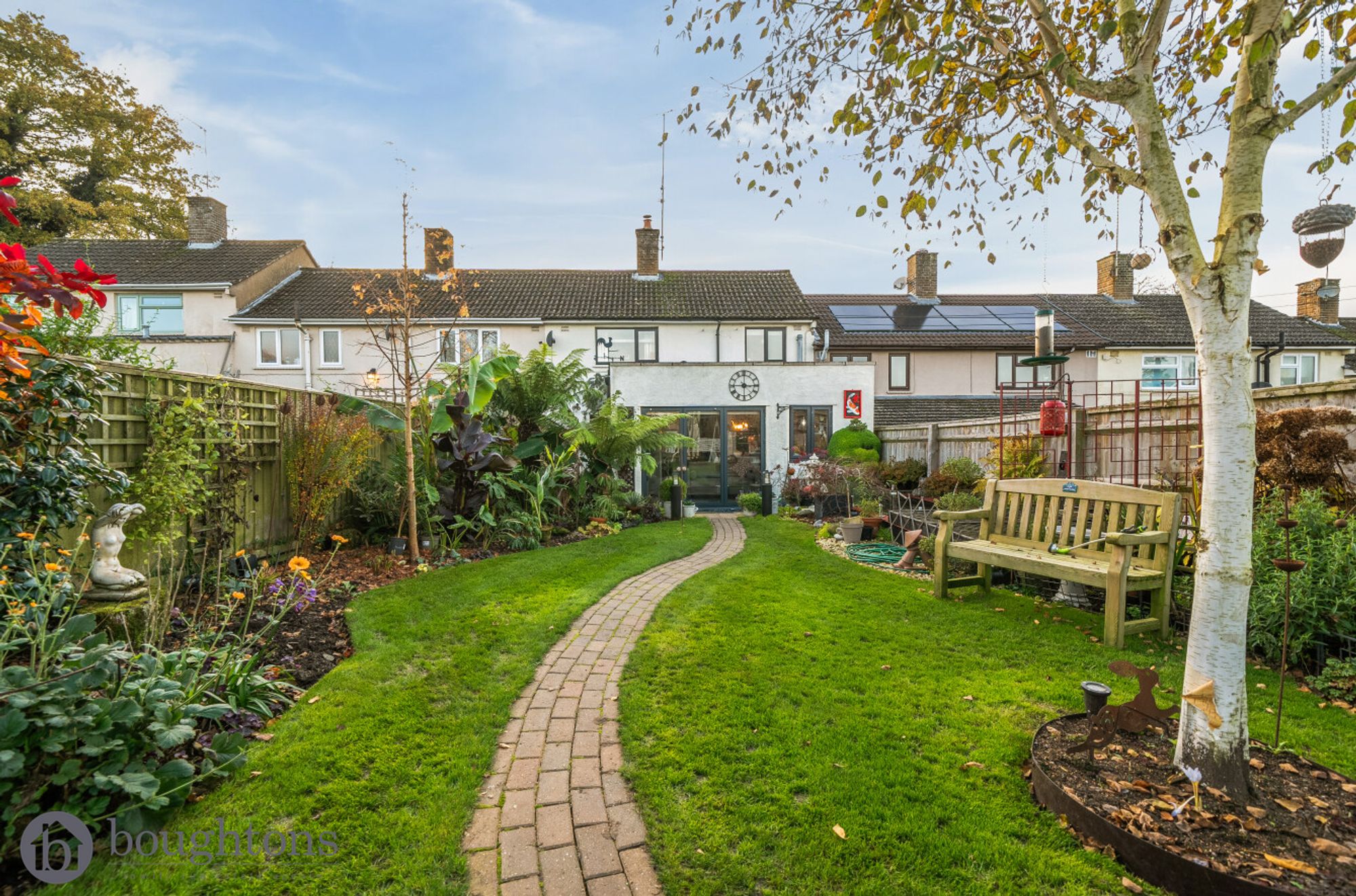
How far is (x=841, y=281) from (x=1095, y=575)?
74.4ft

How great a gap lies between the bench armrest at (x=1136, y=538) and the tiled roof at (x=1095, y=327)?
14826 millimetres

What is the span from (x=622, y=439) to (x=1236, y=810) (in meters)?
9.65

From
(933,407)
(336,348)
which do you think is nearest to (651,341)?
(933,407)

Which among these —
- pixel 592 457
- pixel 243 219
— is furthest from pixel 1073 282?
pixel 243 219

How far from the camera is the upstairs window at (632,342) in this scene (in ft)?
58.6

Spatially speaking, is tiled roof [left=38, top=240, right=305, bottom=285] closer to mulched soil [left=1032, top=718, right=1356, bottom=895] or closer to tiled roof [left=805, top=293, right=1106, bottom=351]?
tiled roof [left=805, top=293, right=1106, bottom=351]

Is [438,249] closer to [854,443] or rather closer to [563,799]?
[854,443]

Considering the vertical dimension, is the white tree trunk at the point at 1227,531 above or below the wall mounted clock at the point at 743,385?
below

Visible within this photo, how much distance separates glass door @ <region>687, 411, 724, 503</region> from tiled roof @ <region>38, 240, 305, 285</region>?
16.0 metres

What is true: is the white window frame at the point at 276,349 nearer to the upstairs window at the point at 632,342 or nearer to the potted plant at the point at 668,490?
→ the upstairs window at the point at 632,342

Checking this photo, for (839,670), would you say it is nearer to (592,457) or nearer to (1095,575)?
(1095,575)

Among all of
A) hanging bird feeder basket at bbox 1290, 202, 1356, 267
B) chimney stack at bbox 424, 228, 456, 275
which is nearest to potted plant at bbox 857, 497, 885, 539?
hanging bird feeder basket at bbox 1290, 202, 1356, 267

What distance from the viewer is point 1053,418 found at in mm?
6188

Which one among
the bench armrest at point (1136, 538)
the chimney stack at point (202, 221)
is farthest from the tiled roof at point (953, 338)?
the chimney stack at point (202, 221)
